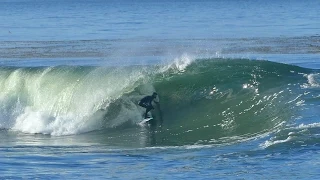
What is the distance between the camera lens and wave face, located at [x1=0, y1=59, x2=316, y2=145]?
18000 millimetres

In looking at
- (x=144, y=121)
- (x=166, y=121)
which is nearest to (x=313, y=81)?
(x=166, y=121)

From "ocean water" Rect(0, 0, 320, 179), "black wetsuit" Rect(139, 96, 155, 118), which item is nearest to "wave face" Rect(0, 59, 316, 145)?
"ocean water" Rect(0, 0, 320, 179)

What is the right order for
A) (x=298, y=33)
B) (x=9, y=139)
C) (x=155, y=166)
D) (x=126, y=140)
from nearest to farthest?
(x=155, y=166)
(x=126, y=140)
(x=9, y=139)
(x=298, y=33)

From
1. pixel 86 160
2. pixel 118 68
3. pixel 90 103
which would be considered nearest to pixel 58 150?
pixel 86 160

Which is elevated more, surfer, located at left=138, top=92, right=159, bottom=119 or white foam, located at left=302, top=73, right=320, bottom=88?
white foam, located at left=302, top=73, right=320, bottom=88

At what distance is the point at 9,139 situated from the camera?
18.5 metres

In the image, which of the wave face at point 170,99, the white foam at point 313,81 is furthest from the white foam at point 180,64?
the white foam at point 313,81

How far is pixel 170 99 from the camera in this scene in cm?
2036

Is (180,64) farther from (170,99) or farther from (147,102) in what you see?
(147,102)

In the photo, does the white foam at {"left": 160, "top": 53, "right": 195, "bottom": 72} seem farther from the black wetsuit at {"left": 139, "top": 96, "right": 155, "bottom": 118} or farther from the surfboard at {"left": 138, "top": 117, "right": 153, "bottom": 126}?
the surfboard at {"left": 138, "top": 117, "right": 153, "bottom": 126}

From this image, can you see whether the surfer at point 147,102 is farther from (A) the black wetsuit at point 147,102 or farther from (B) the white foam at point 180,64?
(B) the white foam at point 180,64

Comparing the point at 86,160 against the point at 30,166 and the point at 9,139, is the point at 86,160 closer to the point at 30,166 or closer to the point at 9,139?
the point at 30,166

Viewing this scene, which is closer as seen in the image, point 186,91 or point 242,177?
point 242,177

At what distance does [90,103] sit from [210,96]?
8.51 ft
